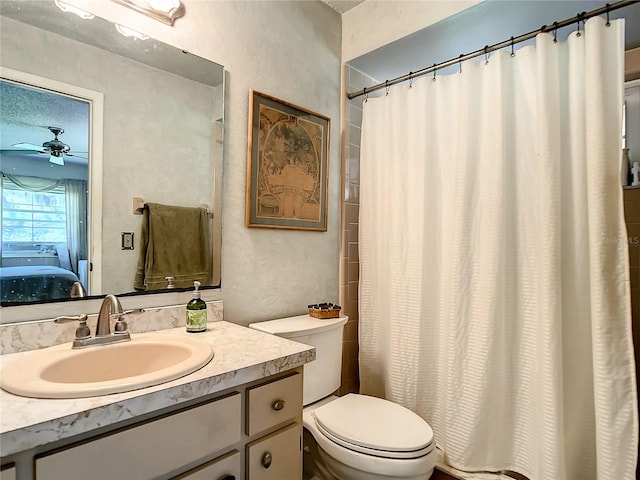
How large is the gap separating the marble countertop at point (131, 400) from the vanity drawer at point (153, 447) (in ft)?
0.13

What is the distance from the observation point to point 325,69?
77.5 inches

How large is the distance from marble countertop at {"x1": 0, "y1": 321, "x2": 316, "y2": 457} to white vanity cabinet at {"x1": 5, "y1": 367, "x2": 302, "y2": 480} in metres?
0.04

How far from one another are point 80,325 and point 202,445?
55cm

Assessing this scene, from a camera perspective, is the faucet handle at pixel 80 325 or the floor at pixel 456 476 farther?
the floor at pixel 456 476

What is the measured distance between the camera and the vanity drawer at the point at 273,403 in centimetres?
95

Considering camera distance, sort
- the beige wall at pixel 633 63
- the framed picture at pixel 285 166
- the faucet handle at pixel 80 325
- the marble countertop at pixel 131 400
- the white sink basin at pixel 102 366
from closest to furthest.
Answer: the marble countertop at pixel 131 400 → the white sink basin at pixel 102 366 → the faucet handle at pixel 80 325 → the framed picture at pixel 285 166 → the beige wall at pixel 633 63

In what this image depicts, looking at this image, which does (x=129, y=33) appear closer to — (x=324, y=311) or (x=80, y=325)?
(x=80, y=325)

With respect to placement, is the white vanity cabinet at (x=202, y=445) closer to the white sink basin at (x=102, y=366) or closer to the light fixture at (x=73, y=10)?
the white sink basin at (x=102, y=366)

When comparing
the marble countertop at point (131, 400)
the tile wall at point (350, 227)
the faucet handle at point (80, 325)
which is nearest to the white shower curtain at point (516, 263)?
the tile wall at point (350, 227)

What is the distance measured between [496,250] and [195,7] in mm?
1598

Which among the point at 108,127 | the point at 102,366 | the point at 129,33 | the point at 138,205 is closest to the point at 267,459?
the point at 102,366

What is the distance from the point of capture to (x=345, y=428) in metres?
1.33

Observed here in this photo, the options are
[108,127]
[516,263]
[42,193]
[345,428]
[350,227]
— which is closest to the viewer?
[42,193]

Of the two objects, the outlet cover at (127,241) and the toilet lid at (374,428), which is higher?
the outlet cover at (127,241)
